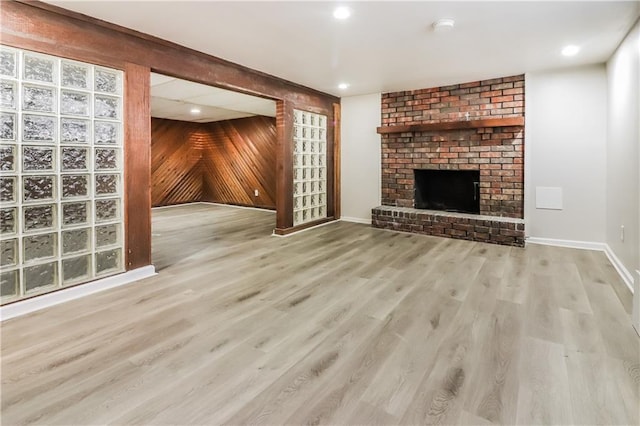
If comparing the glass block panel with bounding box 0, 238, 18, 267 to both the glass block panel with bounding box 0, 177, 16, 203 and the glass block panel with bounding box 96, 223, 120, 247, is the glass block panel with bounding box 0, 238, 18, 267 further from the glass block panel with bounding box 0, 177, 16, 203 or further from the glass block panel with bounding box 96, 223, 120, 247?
the glass block panel with bounding box 96, 223, 120, 247

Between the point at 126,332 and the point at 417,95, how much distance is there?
4.85 m

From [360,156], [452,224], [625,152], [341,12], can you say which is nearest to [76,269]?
[341,12]

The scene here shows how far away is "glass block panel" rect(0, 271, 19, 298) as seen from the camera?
7.99 ft

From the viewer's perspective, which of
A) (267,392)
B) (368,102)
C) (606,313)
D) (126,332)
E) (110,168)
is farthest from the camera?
(368,102)

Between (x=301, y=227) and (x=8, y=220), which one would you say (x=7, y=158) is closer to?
(x=8, y=220)

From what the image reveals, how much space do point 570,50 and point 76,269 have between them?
4888 mm

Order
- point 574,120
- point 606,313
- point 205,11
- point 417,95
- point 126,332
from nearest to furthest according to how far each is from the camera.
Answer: point 126,332 < point 606,313 < point 205,11 < point 574,120 < point 417,95

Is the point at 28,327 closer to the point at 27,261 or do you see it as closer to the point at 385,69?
the point at 27,261

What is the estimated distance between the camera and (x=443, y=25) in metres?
2.88

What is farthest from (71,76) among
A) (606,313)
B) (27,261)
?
(606,313)

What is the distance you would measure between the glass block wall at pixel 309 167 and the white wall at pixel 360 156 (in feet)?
1.45

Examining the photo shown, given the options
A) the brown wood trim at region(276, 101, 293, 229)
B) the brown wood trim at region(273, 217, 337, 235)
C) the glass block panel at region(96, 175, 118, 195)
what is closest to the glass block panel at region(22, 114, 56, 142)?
the glass block panel at region(96, 175, 118, 195)

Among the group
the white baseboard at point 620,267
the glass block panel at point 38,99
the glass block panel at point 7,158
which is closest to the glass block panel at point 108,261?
the glass block panel at point 7,158

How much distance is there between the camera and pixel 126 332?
2189mm
